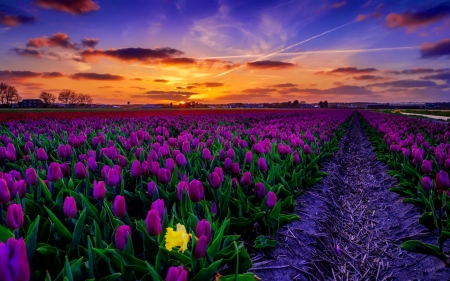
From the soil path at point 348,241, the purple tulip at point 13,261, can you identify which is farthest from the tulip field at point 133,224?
the soil path at point 348,241

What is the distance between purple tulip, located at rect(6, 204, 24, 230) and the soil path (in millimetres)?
1709

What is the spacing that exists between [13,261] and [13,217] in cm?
60

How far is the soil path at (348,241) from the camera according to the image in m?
2.93

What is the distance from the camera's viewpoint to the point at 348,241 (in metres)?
4.19

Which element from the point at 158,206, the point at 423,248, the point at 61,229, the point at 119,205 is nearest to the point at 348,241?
the point at 423,248

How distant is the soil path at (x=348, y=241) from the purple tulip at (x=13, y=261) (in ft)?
6.01

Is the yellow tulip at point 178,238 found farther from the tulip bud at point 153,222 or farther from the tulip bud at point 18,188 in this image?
Result: the tulip bud at point 18,188

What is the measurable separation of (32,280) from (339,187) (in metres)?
5.69

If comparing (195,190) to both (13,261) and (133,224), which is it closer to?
(133,224)

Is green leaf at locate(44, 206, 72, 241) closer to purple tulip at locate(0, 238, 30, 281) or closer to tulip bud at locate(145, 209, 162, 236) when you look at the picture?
tulip bud at locate(145, 209, 162, 236)

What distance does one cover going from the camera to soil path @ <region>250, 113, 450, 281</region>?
9.62ft

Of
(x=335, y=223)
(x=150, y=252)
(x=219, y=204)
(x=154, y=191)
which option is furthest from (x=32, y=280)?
(x=335, y=223)

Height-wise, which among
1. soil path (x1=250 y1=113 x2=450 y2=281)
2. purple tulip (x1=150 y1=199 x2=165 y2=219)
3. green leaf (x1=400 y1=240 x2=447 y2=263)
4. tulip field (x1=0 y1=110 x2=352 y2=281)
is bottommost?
soil path (x1=250 y1=113 x2=450 y2=281)

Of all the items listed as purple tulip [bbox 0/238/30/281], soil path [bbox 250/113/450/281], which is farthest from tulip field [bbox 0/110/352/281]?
soil path [bbox 250/113/450/281]
